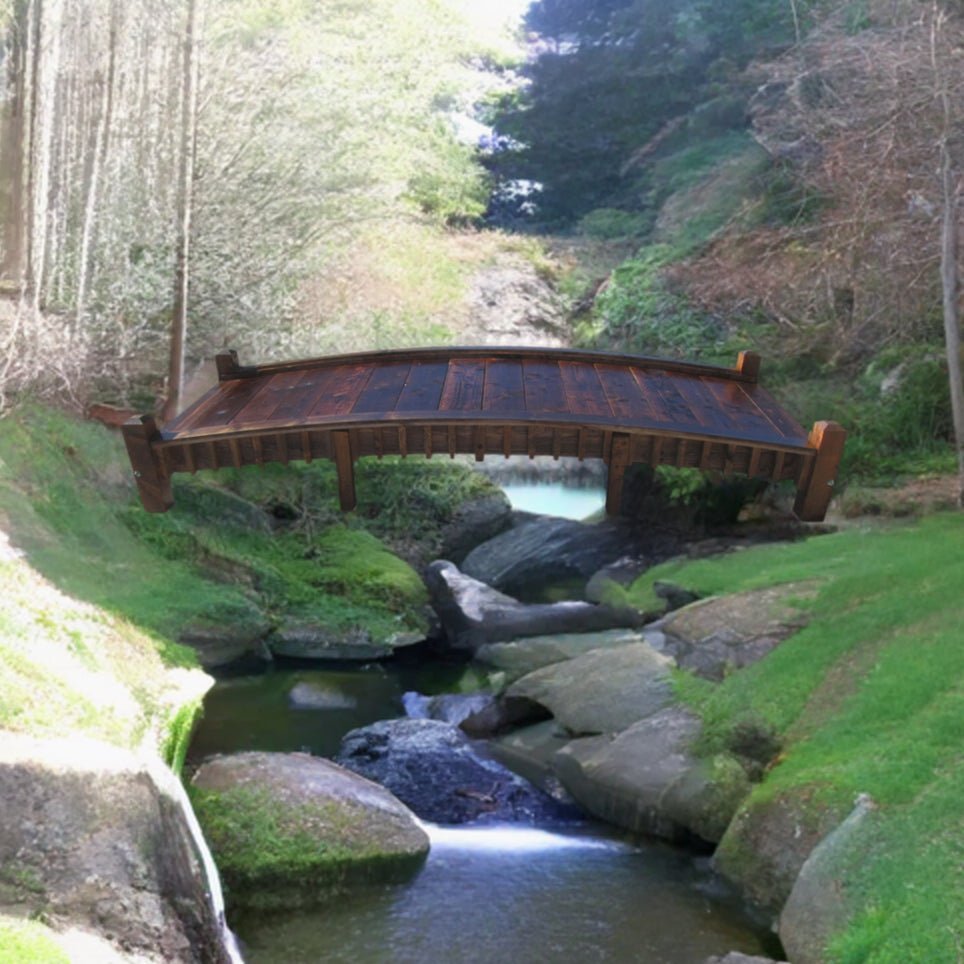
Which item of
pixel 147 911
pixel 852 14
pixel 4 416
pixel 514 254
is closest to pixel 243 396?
pixel 147 911

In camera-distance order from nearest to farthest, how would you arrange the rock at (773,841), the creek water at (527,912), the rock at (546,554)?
the creek water at (527,912)
the rock at (773,841)
the rock at (546,554)

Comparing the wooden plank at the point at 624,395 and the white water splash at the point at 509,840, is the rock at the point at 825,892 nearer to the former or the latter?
the white water splash at the point at 509,840

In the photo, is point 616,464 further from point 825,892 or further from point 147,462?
point 825,892

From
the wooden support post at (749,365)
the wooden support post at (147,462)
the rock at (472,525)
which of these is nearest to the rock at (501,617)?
the rock at (472,525)

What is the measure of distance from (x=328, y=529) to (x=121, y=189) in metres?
5.84

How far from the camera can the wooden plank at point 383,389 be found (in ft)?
13.2

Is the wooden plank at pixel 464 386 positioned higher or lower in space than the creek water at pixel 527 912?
higher

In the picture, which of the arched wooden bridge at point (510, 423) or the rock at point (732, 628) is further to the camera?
the rock at point (732, 628)

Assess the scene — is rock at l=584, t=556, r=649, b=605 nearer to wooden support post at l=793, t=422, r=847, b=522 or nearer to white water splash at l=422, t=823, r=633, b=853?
white water splash at l=422, t=823, r=633, b=853

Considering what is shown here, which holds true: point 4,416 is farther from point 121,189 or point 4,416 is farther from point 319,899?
point 319,899

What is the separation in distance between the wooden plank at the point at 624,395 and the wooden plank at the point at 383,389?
2.64ft

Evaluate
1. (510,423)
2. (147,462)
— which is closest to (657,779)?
(510,423)

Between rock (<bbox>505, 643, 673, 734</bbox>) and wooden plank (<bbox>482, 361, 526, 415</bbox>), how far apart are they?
6.56m

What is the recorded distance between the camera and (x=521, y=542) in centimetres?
1775
